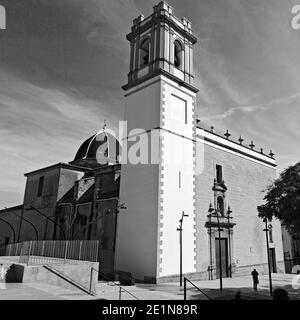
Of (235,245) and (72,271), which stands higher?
(235,245)

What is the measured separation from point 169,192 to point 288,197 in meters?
7.12

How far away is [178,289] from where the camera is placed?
14938mm

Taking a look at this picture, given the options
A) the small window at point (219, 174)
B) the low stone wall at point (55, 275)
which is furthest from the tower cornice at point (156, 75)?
Answer: the low stone wall at point (55, 275)

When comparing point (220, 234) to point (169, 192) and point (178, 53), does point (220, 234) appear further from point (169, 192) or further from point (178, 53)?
point (178, 53)

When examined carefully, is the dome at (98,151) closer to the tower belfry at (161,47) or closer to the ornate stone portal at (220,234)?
the tower belfry at (161,47)

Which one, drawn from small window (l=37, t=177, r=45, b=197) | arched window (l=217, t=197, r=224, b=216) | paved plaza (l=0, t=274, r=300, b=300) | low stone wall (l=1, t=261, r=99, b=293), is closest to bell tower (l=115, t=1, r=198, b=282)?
paved plaza (l=0, t=274, r=300, b=300)

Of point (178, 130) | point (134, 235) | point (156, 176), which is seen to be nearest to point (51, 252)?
point (134, 235)

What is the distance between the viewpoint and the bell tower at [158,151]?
57.5ft

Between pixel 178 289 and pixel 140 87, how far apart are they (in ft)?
44.6

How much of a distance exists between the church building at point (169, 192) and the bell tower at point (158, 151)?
65 mm

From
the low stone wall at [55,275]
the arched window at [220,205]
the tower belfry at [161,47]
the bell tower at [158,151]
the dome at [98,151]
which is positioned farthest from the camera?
the dome at [98,151]

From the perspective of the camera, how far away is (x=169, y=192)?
18.4m
